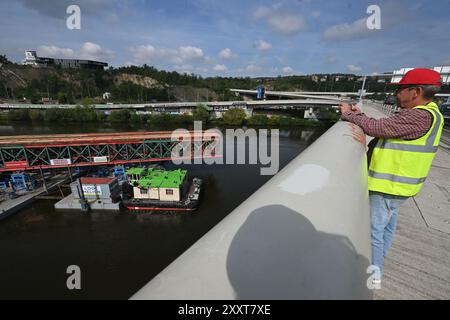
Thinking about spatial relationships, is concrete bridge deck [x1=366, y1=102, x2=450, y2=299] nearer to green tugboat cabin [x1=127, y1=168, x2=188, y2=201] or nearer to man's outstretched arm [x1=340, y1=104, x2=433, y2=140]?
man's outstretched arm [x1=340, y1=104, x2=433, y2=140]

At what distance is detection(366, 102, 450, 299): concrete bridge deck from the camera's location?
207 cm

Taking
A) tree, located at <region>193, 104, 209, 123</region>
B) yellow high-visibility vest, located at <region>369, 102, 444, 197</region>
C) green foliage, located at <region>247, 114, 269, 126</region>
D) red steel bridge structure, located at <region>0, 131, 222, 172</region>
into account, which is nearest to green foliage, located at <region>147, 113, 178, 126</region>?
tree, located at <region>193, 104, 209, 123</region>

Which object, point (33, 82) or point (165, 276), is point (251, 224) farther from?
point (33, 82)

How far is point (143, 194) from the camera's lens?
15.0m

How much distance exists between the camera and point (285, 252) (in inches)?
33.6

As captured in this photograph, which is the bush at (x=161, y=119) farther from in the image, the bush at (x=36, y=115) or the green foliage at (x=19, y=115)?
the green foliage at (x=19, y=115)

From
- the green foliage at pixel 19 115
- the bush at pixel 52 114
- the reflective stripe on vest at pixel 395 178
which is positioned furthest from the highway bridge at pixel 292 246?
the green foliage at pixel 19 115

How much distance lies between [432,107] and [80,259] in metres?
14.5

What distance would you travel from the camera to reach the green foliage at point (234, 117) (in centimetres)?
4562

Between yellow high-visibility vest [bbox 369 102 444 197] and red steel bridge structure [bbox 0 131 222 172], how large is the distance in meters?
18.2

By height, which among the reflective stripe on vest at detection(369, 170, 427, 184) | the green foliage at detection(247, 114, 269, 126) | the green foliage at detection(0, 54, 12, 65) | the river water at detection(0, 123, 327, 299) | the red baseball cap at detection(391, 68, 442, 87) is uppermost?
the green foliage at detection(0, 54, 12, 65)

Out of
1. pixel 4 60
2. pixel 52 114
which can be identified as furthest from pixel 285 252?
pixel 4 60

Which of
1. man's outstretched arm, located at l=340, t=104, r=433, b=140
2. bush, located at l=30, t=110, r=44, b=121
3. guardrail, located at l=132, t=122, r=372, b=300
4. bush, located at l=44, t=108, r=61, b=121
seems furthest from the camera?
bush, located at l=30, t=110, r=44, b=121

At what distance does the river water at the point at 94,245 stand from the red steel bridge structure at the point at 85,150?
3.47 metres
